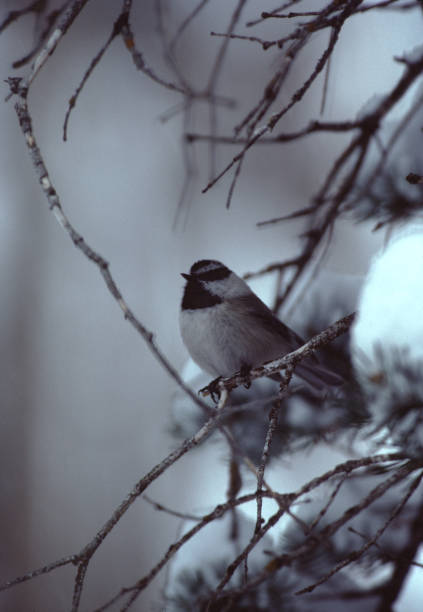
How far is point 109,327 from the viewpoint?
13.1 ft

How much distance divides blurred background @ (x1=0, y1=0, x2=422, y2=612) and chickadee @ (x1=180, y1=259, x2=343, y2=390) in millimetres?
1185

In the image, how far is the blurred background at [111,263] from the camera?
3334 millimetres

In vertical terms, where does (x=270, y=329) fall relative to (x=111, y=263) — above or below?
below

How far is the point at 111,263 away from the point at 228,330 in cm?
208

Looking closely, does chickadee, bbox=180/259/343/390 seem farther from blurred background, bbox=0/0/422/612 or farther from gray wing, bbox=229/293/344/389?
blurred background, bbox=0/0/422/612

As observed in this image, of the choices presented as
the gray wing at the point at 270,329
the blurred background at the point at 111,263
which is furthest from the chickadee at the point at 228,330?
the blurred background at the point at 111,263

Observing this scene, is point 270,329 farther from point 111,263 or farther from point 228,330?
point 111,263

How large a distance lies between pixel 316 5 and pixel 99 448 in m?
2.84

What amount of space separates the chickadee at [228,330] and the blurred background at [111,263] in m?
1.18

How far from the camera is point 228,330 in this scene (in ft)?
5.56

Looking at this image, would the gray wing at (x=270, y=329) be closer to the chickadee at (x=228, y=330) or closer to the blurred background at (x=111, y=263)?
the chickadee at (x=228, y=330)

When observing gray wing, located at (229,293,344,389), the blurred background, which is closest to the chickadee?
gray wing, located at (229,293,344,389)

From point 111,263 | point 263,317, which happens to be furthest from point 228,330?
point 111,263

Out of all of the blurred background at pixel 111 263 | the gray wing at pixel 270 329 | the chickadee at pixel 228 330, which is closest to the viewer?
the gray wing at pixel 270 329
